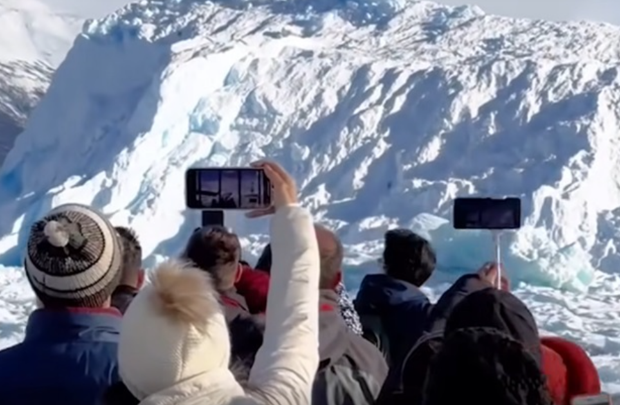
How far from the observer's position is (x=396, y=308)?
9.28 feet

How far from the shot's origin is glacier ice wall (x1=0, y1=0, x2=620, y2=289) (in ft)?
40.8

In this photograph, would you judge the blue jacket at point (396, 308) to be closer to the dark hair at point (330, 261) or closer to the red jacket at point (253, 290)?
the red jacket at point (253, 290)

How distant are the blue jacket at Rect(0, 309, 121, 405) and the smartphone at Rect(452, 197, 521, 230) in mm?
1683

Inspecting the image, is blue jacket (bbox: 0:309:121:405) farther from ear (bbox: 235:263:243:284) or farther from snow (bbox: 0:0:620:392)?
snow (bbox: 0:0:620:392)

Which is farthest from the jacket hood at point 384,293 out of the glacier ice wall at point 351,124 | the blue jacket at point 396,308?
the glacier ice wall at point 351,124

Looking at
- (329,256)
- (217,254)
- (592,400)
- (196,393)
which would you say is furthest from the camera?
(217,254)

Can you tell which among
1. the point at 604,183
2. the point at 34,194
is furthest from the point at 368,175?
the point at 34,194

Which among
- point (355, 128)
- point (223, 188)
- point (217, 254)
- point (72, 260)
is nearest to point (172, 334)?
point (72, 260)

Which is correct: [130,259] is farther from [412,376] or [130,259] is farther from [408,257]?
[412,376]

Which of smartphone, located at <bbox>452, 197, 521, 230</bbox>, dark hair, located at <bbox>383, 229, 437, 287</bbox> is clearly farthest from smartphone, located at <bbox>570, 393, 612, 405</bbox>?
smartphone, located at <bbox>452, 197, 521, 230</bbox>

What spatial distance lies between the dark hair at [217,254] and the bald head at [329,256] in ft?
0.72

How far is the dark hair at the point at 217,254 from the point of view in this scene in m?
2.47

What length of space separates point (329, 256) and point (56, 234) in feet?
2.22

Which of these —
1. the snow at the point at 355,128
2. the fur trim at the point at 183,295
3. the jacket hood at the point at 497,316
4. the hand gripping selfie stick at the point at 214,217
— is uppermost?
the snow at the point at 355,128
